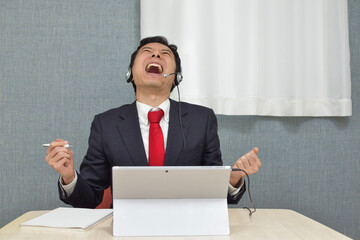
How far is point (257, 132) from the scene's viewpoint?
2018 millimetres

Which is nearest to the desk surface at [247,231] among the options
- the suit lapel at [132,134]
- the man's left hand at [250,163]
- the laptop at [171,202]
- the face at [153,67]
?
the laptop at [171,202]

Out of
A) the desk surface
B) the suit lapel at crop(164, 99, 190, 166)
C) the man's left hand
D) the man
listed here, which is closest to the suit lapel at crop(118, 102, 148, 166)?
the man

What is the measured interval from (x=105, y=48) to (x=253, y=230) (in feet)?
4.38

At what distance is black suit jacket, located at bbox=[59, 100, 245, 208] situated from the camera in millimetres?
1449

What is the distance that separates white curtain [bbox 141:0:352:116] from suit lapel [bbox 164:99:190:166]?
0.39 metres

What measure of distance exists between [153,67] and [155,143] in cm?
32

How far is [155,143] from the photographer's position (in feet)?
4.75

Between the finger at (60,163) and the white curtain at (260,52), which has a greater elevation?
the white curtain at (260,52)

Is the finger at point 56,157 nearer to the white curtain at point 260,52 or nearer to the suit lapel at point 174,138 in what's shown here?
the suit lapel at point 174,138

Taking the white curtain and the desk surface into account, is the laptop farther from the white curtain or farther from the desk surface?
the white curtain

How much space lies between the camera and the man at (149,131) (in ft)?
4.76

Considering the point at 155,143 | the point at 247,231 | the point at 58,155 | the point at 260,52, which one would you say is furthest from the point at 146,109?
the point at 260,52

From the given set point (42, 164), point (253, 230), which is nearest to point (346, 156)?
point (253, 230)

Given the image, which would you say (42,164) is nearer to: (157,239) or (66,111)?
(66,111)
